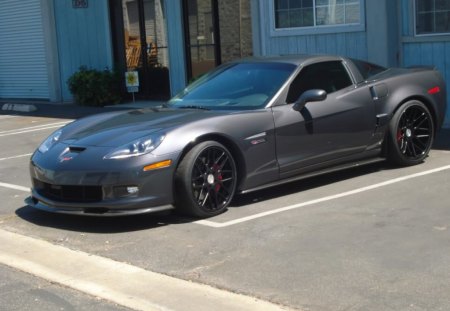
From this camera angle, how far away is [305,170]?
23.8ft

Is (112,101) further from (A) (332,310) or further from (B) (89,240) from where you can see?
(A) (332,310)

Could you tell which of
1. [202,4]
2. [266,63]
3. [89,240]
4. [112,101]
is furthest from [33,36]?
[89,240]

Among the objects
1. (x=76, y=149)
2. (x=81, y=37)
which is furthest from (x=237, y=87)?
(x=81, y=37)

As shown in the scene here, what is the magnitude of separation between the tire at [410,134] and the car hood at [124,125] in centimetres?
212

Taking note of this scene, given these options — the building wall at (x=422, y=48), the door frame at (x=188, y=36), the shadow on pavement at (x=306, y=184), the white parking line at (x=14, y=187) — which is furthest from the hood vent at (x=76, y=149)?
the door frame at (x=188, y=36)

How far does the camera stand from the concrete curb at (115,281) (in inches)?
181

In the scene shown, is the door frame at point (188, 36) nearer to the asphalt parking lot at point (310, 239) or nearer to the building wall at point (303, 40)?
the building wall at point (303, 40)

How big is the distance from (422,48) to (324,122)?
440cm

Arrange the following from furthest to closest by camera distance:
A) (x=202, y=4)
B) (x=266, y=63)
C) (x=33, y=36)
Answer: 1. (x=33, y=36)
2. (x=202, y=4)
3. (x=266, y=63)

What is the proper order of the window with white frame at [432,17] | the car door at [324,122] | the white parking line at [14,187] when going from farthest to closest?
the window with white frame at [432,17], the white parking line at [14,187], the car door at [324,122]

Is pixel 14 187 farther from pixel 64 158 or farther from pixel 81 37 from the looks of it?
pixel 81 37

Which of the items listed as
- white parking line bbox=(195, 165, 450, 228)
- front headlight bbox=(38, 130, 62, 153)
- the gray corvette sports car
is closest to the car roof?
the gray corvette sports car

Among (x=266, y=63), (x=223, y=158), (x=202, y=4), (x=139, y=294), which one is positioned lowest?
(x=139, y=294)

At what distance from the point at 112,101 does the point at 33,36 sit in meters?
4.25
